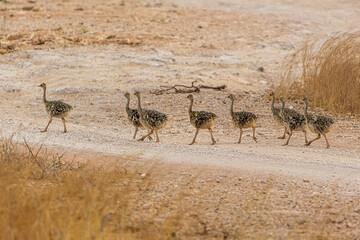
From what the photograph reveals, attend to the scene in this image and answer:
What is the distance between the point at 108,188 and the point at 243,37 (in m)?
16.9

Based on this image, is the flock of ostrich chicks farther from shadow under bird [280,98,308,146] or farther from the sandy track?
the sandy track

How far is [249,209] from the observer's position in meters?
7.72

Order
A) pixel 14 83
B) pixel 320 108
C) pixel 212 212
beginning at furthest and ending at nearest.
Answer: pixel 14 83
pixel 320 108
pixel 212 212

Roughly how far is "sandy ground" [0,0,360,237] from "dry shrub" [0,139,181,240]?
3.41ft

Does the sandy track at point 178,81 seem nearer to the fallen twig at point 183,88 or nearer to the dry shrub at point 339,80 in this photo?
the fallen twig at point 183,88

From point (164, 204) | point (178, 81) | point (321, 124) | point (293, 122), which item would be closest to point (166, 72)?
point (178, 81)

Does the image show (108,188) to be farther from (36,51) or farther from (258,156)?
(36,51)

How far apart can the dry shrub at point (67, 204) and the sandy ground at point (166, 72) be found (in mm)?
1039

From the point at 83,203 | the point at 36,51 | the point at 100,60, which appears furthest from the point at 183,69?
the point at 83,203

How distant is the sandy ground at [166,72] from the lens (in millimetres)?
10500

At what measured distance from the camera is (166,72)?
18344mm

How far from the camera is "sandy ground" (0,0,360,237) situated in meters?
10.5

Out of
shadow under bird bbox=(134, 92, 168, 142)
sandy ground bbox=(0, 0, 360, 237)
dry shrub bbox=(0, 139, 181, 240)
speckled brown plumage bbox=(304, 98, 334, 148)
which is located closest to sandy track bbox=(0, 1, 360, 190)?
sandy ground bbox=(0, 0, 360, 237)

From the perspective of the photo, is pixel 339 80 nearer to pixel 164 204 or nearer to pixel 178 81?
pixel 178 81
